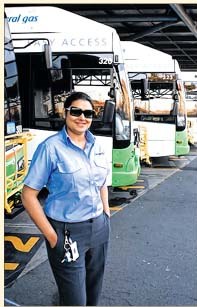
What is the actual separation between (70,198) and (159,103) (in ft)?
34.7

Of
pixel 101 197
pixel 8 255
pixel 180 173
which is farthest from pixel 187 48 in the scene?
pixel 101 197

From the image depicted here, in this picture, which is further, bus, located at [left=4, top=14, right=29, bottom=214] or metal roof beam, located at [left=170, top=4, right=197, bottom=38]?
metal roof beam, located at [left=170, top=4, right=197, bottom=38]

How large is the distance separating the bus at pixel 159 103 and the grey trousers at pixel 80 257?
376 inches

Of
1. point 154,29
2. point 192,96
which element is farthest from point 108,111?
point 192,96

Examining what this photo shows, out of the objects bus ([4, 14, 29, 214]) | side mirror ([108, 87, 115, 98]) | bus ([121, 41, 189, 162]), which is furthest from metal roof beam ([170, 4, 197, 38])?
bus ([4, 14, 29, 214])

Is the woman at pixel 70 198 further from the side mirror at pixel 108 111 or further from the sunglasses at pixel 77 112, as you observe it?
the side mirror at pixel 108 111

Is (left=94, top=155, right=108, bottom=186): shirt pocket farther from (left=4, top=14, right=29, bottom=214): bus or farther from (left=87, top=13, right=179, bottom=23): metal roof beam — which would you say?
(left=87, top=13, right=179, bottom=23): metal roof beam

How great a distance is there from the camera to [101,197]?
130 inches

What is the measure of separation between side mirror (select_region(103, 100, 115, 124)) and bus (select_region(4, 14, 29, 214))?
1.41 metres

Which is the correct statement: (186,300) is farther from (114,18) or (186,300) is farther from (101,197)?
(114,18)

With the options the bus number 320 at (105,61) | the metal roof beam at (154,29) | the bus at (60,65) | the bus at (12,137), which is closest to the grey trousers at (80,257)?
the bus at (12,137)

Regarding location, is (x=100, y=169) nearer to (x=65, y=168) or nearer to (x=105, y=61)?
(x=65, y=168)

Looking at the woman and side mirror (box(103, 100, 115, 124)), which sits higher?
side mirror (box(103, 100, 115, 124))

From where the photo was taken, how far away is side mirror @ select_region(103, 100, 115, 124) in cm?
744
